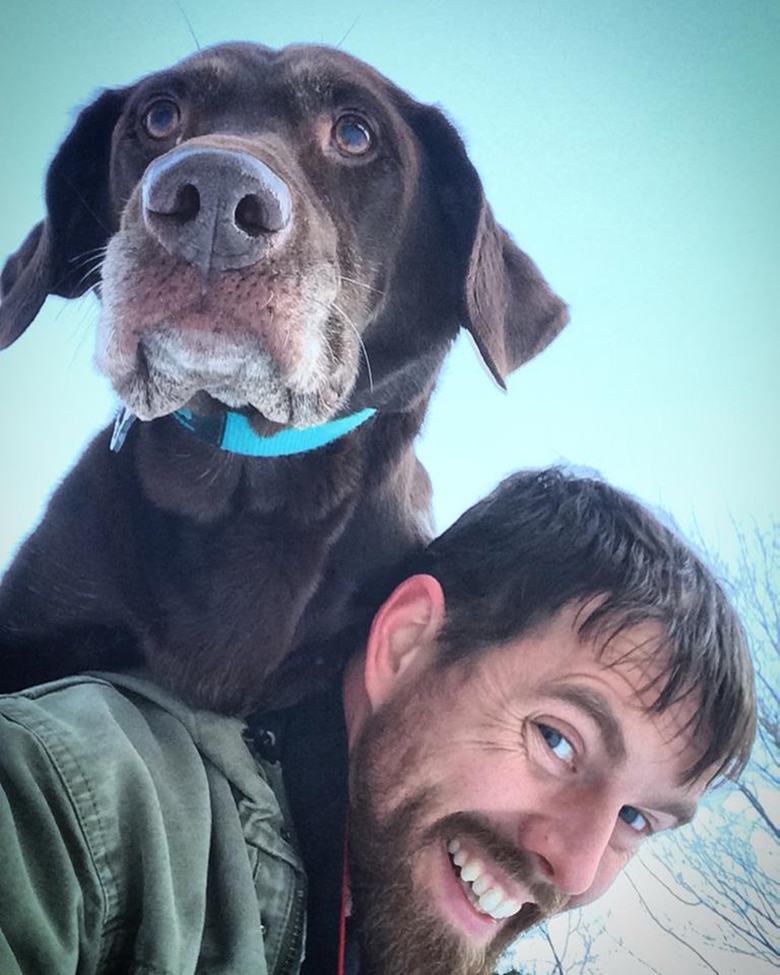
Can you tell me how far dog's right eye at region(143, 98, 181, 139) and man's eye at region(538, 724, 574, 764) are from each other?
2.61 feet

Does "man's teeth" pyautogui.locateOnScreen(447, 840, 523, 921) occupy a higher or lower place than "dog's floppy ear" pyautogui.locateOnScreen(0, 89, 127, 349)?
lower

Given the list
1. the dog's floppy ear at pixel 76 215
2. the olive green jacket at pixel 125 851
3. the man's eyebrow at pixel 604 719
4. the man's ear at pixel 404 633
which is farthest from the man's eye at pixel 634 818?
the dog's floppy ear at pixel 76 215

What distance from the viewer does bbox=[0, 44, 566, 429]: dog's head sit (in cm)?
83

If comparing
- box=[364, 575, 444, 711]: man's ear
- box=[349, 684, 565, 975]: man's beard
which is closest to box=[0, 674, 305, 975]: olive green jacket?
box=[349, 684, 565, 975]: man's beard

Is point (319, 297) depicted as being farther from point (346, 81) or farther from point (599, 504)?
point (599, 504)

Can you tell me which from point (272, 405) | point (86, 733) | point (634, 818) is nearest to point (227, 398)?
point (272, 405)

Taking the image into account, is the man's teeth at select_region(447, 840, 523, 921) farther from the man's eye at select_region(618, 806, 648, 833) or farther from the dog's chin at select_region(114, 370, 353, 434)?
the dog's chin at select_region(114, 370, 353, 434)

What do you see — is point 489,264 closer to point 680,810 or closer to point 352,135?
point 352,135

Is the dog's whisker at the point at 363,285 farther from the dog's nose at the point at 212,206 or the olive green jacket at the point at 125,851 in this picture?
the olive green jacket at the point at 125,851

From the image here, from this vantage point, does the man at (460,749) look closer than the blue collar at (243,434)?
Yes

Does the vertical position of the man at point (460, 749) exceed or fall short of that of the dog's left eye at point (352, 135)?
it falls short

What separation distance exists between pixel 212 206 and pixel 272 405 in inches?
A: 8.3

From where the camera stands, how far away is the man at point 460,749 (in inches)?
34.3

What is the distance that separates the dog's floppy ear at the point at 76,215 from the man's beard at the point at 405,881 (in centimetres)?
68
